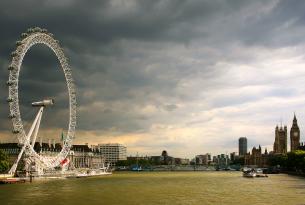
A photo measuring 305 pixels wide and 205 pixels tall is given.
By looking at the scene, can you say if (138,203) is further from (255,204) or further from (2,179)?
(2,179)

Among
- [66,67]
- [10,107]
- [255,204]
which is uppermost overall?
[66,67]

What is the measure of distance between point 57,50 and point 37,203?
53.8 metres

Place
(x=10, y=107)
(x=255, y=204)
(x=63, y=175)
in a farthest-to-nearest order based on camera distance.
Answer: (x=63, y=175) → (x=10, y=107) → (x=255, y=204)

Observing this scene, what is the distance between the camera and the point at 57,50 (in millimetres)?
103500

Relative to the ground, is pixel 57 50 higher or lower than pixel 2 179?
higher

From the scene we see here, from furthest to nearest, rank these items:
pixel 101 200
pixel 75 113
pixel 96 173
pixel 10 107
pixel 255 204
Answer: pixel 96 173, pixel 75 113, pixel 10 107, pixel 101 200, pixel 255 204

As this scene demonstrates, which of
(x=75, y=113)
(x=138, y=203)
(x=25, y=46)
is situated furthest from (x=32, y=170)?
(x=138, y=203)

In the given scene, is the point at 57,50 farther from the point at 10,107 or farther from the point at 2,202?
the point at 2,202

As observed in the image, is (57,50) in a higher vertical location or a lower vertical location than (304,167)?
higher

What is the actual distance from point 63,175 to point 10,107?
44336 millimetres

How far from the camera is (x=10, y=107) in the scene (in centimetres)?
9225

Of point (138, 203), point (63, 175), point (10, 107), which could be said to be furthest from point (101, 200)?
point (63, 175)

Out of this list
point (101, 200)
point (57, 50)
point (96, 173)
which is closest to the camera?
point (101, 200)

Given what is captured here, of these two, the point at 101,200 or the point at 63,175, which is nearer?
the point at 101,200
